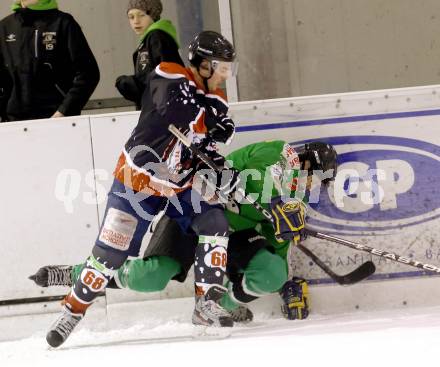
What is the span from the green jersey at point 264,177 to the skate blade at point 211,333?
0.50 meters

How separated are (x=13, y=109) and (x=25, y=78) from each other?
164 millimetres

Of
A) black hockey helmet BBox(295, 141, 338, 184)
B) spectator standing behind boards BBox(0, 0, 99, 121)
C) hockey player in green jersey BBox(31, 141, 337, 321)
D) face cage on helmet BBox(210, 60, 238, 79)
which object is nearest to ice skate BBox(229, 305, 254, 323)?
hockey player in green jersey BBox(31, 141, 337, 321)

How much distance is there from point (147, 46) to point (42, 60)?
54cm

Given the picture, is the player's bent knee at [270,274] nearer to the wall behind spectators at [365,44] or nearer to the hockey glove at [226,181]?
the hockey glove at [226,181]

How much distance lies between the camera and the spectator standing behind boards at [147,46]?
4.12m

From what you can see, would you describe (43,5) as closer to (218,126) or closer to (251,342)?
(218,126)

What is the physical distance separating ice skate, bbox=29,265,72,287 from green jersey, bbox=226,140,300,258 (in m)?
0.75

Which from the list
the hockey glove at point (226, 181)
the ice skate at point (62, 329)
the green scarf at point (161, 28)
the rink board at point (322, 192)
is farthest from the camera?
the green scarf at point (161, 28)

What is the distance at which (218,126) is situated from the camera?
3604 millimetres

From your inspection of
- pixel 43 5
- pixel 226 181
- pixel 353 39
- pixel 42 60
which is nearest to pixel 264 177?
pixel 226 181

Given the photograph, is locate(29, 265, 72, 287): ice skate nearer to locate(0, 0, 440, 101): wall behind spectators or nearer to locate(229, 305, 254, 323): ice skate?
locate(229, 305, 254, 323): ice skate

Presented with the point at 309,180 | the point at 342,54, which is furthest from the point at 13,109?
the point at 342,54

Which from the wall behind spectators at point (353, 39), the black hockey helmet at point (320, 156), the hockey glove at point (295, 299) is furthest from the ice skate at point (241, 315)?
the wall behind spectators at point (353, 39)

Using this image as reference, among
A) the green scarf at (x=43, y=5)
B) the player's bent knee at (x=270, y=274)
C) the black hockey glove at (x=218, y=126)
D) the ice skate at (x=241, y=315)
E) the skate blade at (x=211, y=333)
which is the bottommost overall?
the ice skate at (x=241, y=315)
